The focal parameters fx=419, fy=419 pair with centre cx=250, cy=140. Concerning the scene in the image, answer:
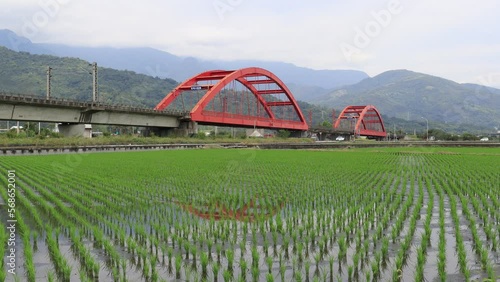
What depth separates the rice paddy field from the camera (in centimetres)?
575

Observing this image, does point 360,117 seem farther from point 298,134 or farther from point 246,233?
point 246,233

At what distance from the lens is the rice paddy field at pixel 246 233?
5754mm

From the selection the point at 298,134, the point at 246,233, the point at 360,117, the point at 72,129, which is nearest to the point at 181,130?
the point at 72,129

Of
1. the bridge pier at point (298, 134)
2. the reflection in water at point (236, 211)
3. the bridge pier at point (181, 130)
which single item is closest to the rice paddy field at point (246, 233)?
the reflection in water at point (236, 211)

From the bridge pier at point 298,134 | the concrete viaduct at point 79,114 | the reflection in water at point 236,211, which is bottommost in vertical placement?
the reflection in water at point 236,211

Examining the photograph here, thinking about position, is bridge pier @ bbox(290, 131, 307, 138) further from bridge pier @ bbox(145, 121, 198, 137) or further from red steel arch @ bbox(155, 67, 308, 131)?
bridge pier @ bbox(145, 121, 198, 137)

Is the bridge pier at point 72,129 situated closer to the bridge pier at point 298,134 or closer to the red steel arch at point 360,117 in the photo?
the bridge pier at point 298,134

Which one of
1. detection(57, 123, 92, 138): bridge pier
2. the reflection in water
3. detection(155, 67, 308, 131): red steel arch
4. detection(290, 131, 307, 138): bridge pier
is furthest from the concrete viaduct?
detection(290, 131, 307, 138): bridge pier

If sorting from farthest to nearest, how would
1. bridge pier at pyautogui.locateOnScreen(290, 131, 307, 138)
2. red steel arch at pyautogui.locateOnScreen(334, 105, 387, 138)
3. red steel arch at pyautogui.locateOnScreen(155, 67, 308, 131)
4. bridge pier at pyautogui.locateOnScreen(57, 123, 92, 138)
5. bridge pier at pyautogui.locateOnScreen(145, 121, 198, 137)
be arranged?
1. red steel arch at pyautogui.locateOnScreen(334, 105, 387, 138)
2. bridge pier at pyautogui.locateOnScreen(290, 131, 307, 138)
3. bridge pier at pyautogui.locateOnScreen(145, 121, 198, 137)
4. red steel arch at pyautogui.locateOnScreen(155, 67, 308, 131)
5. bridge pier at pyautogui.locateOnScreen(57, 123, 92, 138)

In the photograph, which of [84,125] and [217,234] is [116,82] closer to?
[84,125]

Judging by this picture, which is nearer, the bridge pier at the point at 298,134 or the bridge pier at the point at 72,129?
the bridge pier at the point at 72,129

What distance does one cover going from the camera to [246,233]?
787 centimetres

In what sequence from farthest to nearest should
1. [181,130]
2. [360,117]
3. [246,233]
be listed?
1. [360,117]
2. [181,130]
3. [246,233]

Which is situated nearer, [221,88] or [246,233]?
[246,233]
